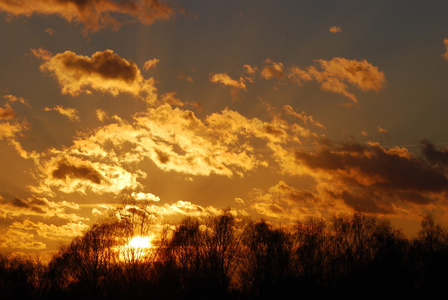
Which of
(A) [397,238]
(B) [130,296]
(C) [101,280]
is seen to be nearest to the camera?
(B) [130,296]

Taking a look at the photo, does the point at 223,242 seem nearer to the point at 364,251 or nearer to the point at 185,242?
the point at 185,242

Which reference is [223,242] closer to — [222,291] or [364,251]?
[222,291]

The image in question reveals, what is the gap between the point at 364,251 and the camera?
6131 centimetres

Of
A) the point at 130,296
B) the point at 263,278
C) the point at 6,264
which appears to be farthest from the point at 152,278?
the point at 6,264

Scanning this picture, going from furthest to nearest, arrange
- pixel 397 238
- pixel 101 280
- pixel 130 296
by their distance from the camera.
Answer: pixel 397 238
pixel 101 280
pixel 130 296

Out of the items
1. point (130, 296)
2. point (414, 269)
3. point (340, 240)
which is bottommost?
point (130, 296)

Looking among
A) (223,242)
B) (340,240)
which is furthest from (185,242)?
(340,240)

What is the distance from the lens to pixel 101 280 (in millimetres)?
58562

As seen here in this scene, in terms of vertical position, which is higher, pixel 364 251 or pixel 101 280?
pixel 364 251

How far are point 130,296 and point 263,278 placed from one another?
786 inches

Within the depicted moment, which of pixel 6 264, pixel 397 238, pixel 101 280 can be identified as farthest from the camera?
pixel 6 264

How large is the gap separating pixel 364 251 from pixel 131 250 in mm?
35940

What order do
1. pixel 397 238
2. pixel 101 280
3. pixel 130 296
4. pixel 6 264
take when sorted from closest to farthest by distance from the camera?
pixel 130 296 → pixel 101 280 → pixel 397 238 → pixel 6 264

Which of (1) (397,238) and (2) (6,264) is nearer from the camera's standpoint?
(1) (397,238)
